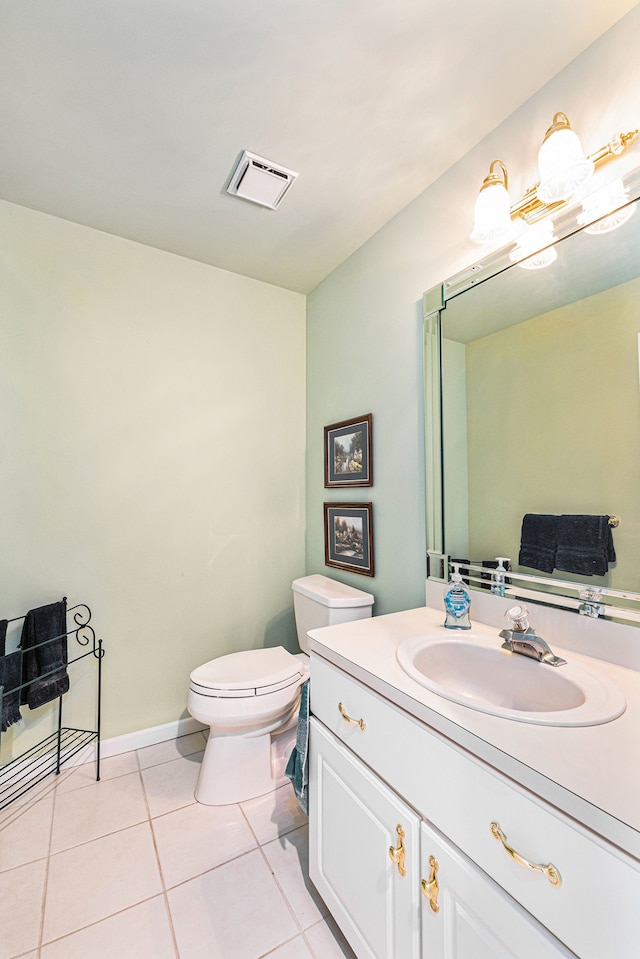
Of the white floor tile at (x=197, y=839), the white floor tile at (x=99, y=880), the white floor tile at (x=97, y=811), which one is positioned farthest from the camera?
the white floor tile at (x=97, y=811)

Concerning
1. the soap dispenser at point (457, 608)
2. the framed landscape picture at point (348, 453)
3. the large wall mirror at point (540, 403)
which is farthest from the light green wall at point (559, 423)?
the framed landscape picture at point (348, 453)

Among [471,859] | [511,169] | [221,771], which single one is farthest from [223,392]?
[471,859]

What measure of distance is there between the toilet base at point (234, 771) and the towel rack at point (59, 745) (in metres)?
0.50

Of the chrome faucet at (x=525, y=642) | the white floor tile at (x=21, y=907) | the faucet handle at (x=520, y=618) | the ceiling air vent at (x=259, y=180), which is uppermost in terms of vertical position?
the ceiling air vent at (x=259, y=180)

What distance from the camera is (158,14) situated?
1.06m

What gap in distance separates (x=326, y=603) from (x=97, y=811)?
3.76ft

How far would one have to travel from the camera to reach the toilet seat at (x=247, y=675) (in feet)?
5.20

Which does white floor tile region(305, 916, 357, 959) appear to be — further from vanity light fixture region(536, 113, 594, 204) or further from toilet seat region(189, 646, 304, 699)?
vanity light fixture region(536, 113, 594, 204)

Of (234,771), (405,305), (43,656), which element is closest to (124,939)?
(234,771)

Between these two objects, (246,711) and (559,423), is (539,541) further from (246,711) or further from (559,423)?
(246,711)

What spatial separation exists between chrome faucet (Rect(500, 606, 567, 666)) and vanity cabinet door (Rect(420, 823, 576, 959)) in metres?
0.45

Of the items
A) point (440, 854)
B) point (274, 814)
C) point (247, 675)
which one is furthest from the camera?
point (247, 675)

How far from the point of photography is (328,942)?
3.67 ft

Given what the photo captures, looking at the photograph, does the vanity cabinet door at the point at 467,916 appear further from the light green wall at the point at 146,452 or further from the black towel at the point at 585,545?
the light green wall at the point at 146,452
